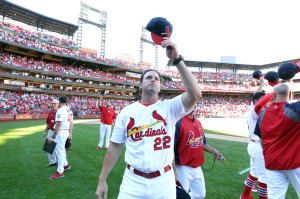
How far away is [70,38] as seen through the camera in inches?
1770

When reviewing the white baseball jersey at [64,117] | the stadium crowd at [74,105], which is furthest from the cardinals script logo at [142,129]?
the stadium crowd at [74,105]

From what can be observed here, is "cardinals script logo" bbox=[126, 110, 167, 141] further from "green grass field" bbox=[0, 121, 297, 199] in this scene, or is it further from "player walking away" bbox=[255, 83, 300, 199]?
"green grass field" bbox=[0, 121, 297, 199]

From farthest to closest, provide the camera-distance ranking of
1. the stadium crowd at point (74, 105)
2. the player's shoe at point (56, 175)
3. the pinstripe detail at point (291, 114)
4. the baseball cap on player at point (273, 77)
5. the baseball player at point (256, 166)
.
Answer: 1. the stadium crowd at point (74, 105)
2. the player's shoe at point (56, 175)
3. the baseball player at point (256, 166)
4. the baseball cap on player at point (273, 77)
5. the pinstripe detail at point (291, 114)

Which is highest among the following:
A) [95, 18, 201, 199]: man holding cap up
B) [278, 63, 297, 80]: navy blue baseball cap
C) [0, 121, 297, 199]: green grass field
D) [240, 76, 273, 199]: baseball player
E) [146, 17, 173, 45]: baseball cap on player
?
[146, 17, 173, 45]: baseball cap on player

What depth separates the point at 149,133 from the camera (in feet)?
6.95

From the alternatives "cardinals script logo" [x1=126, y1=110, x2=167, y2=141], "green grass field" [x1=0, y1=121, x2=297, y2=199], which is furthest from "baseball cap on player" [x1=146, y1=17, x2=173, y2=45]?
"green grass field" [x1=0, y1=121, x2=297, y2=199]

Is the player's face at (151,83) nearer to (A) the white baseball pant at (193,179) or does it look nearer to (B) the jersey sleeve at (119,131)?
(B) the jersey sleeve at (119,131)

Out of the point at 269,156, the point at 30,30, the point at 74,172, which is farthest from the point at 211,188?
the point at 30,30

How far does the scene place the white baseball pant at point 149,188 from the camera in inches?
78.1

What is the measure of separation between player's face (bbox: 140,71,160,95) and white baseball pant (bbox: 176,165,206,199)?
174 centimetres

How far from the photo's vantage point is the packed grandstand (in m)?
28.5

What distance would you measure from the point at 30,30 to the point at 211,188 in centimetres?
4520

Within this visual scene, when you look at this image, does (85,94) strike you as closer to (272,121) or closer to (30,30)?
(30,30)

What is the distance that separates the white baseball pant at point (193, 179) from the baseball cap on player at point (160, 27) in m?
2.36
